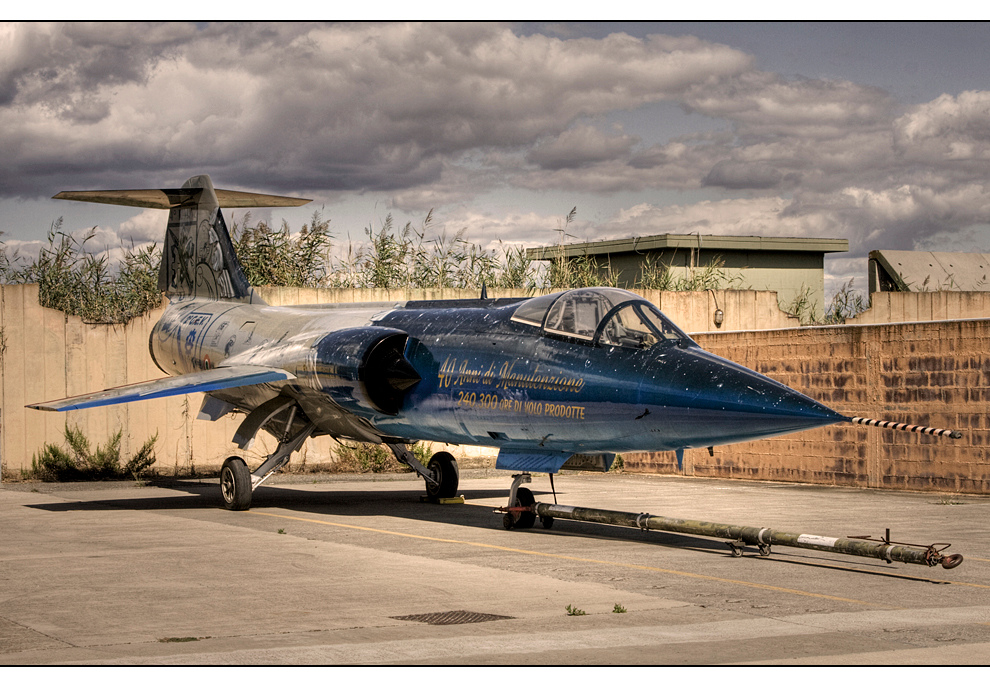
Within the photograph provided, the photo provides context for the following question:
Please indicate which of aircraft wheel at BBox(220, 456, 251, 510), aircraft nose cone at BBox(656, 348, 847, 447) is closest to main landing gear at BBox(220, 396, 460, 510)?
aircraft wheel at BBox(220, 456, 251, 510)

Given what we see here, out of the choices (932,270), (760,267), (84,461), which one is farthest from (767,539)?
(760,267)

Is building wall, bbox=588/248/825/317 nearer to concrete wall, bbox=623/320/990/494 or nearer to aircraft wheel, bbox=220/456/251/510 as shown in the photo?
concrete wall, bbox=623/320/990/494

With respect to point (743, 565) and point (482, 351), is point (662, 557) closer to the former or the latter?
point (743, 565)

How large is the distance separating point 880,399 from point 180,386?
11919 millimetres

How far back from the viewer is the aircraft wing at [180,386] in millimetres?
15073

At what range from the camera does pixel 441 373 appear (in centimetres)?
1400

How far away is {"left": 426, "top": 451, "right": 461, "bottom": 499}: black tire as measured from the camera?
674 inches

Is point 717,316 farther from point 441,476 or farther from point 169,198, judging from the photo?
point 169,198

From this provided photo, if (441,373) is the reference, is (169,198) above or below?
above

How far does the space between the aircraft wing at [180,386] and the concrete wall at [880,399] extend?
10.2 metres

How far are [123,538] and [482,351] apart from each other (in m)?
4.76

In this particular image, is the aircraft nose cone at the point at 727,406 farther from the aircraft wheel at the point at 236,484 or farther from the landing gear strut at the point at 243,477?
the aircraft wheel at the point at 236,484

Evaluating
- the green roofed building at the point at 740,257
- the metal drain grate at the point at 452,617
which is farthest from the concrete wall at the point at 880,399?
the green roofed building at the point at 740,257

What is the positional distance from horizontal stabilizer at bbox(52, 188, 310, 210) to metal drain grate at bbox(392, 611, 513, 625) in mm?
12640
